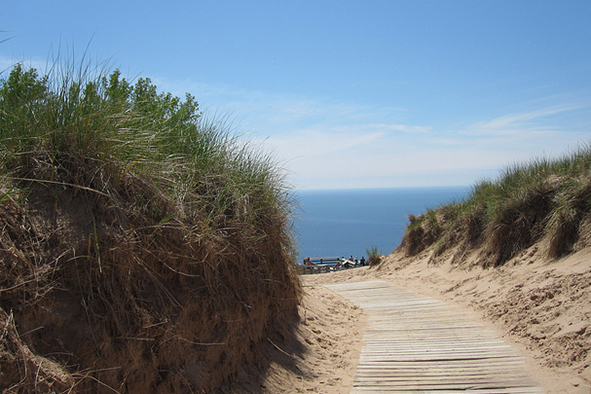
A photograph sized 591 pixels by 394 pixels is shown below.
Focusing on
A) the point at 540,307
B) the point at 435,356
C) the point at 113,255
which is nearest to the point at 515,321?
the point at 540,307

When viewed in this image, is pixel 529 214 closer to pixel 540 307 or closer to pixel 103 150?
pixel 540 307

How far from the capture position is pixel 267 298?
582 cm

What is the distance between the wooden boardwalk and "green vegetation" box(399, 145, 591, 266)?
7.61ft

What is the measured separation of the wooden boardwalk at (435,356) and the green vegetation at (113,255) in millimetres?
1764

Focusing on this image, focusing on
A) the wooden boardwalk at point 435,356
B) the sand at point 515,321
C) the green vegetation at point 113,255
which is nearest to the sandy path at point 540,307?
the sand at point 515,321

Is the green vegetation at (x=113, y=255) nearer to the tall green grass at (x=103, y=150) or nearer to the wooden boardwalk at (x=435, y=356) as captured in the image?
the tall green grass at (x=103, y=150)

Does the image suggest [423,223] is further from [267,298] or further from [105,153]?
[105,153]

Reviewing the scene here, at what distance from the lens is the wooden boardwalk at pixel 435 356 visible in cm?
514

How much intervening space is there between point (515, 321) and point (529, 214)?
375 centimetres

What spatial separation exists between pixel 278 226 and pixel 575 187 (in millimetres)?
6219

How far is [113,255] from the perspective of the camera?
142 inches

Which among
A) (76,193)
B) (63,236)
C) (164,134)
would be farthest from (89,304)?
(164,134)

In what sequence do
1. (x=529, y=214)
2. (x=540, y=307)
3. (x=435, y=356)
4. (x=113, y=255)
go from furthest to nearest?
(x=529, y=214)
(x=540, y=307)
(x=435, y=356)
(x=113, y=255)

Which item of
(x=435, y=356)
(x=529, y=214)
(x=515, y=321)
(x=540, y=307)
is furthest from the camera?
(x=529, y=214)
